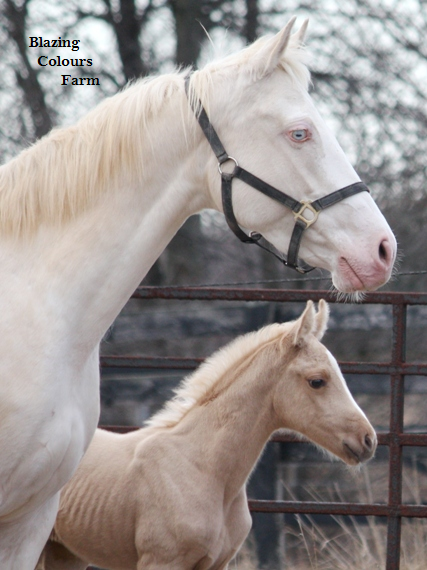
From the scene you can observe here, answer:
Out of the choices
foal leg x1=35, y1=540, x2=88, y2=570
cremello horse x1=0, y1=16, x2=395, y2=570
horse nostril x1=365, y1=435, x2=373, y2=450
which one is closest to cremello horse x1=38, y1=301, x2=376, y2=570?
horse nostril x1=365, y1=435, x2=373, y2=450

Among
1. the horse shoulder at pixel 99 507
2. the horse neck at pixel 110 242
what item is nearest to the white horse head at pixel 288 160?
the horse neck at pixel 110 242

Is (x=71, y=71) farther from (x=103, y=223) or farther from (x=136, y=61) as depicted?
Answer: (x=103, y=223)

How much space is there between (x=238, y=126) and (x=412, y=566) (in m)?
3.19

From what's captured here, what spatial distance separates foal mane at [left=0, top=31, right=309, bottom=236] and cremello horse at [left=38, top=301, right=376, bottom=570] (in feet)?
4.70

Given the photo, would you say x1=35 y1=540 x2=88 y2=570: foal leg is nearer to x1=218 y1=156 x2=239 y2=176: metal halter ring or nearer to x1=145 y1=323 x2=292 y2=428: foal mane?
x1=145 y1=323 x2=292 y2=428: foal mane

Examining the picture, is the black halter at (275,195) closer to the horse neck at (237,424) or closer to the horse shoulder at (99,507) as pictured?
the horse neck at (237,424)

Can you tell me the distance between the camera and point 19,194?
215cm

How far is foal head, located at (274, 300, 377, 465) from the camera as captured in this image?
329 centimetres

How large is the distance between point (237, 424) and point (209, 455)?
187 millimetres

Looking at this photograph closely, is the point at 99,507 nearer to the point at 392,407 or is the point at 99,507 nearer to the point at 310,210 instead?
the point at 392,407

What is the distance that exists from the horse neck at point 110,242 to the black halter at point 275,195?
0.21ft

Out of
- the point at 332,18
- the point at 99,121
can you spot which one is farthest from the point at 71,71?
the point at 99,121

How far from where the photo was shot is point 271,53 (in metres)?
2.04

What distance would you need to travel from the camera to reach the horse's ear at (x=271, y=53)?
2.03 metres
